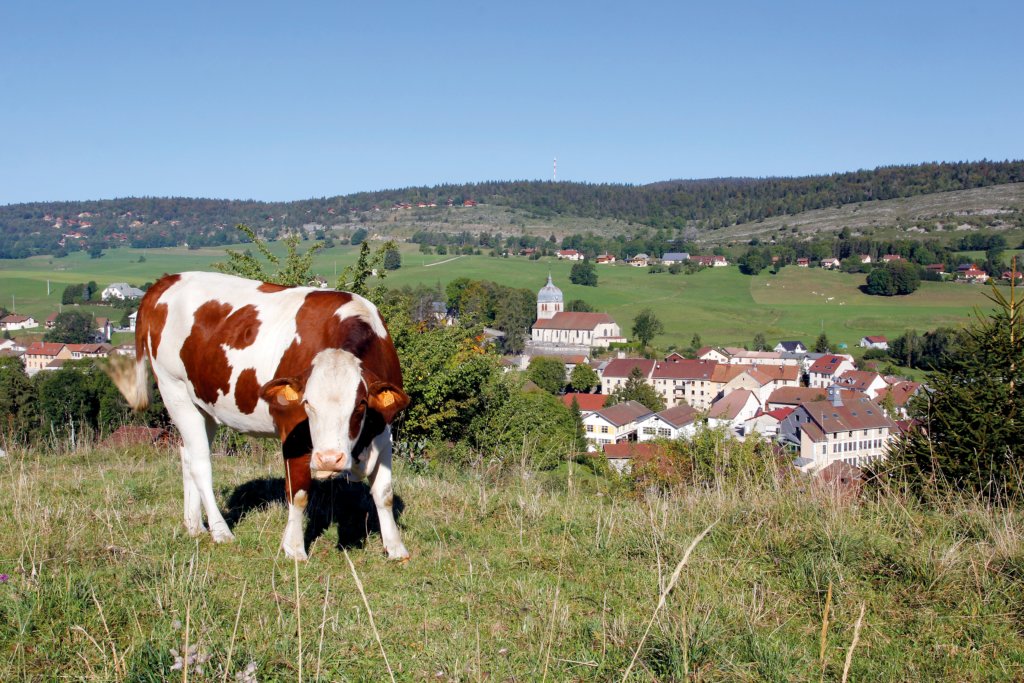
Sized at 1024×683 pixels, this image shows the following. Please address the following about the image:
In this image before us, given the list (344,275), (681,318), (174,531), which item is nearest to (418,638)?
(174,531)

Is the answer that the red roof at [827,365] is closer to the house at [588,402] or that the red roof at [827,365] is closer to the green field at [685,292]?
the green field at [685,292]

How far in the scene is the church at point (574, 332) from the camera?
407 feet

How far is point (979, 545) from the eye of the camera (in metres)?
5.05

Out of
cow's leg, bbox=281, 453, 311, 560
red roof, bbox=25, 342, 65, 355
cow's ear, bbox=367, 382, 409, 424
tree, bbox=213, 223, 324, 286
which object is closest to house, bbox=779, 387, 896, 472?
tree, bbox=213, 223, 324, 286

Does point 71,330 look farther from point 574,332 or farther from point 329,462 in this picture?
point 329,462

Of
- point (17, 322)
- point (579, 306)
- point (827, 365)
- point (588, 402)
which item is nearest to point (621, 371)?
point (588, 402)

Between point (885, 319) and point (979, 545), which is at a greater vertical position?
point (979, 545)

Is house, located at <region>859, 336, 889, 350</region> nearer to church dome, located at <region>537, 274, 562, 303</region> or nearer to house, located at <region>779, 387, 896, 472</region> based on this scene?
church dome, located at <region>537, 274, 562, 303</region>

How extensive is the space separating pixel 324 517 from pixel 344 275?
9336mm

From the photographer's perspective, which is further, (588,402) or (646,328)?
(646,328)

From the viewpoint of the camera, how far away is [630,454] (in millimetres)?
20094

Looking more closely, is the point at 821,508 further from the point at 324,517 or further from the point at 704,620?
the point at 324,517

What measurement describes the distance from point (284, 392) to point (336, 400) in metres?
0.40

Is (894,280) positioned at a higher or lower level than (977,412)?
lower
